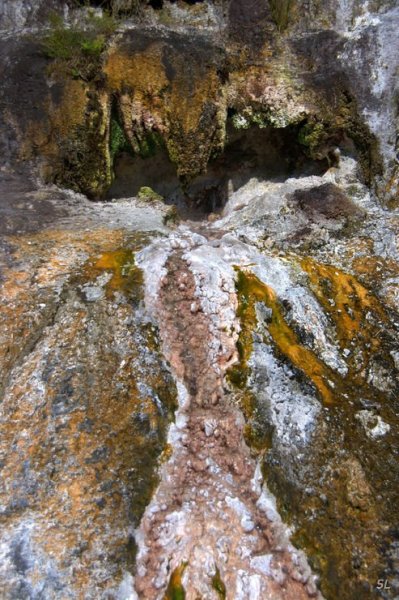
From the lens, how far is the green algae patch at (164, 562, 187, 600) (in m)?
3.66

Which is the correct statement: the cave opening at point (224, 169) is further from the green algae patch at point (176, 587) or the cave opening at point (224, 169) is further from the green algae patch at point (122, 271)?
the green algae patch at point (176, 587)

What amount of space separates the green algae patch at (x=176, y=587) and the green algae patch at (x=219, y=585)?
285 millimetres

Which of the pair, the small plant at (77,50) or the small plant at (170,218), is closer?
the small plant at (170,218)

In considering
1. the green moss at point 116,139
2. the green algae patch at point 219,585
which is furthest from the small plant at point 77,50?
the green algae patch at point 219,585

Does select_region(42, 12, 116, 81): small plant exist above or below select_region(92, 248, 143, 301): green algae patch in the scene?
above

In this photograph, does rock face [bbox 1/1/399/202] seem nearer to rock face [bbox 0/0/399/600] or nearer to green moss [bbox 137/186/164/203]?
rock face [bbox 0/0/399/600]

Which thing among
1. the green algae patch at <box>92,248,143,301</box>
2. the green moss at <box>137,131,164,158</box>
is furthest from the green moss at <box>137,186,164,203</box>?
the green algae patch at <box>92,248,143,301</box>

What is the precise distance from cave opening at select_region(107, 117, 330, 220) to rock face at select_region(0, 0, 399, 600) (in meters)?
0.06

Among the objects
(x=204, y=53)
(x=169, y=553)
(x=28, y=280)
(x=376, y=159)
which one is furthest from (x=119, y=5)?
(x=169, y=553)

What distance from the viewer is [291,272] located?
6520 mm

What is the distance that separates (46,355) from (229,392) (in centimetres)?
229

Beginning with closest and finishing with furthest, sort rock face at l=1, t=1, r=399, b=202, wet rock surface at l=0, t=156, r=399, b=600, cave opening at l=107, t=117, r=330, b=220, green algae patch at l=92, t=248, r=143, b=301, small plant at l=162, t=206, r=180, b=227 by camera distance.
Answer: wet rock surface at l=0, t=156, r=399, b=600 < green algae patch at l=92, t=248, r=143, b=301 < small plant at l=162, t=206, r=180, b=227 < rock face at l=1, t=1, r=399, b=202 < cave opening at l=107, t=117, r=330, b=220

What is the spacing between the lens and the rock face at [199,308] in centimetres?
391

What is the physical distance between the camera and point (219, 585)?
376cm
